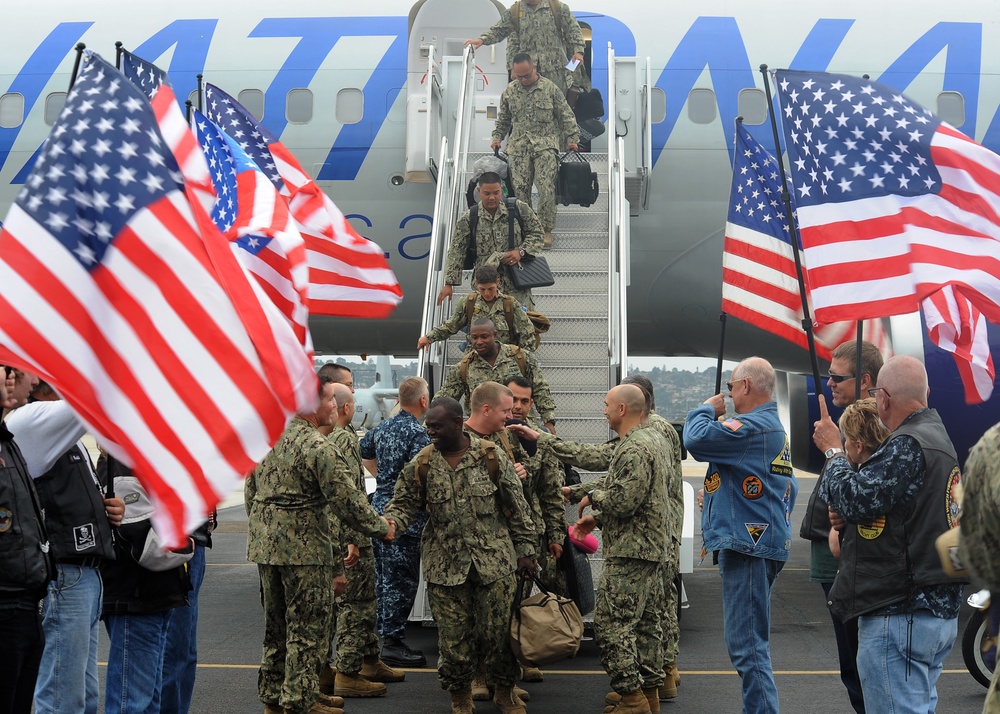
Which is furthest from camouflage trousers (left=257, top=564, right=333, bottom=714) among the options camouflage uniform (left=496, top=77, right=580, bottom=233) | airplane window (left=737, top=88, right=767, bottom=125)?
airplane window (left=737, top=88, right=767, bottom=125)

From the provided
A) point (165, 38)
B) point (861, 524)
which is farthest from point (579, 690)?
point (165, 38)

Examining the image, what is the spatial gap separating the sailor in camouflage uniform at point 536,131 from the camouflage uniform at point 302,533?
5.63 metres

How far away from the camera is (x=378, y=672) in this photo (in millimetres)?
7656

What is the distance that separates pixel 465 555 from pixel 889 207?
3.02 m

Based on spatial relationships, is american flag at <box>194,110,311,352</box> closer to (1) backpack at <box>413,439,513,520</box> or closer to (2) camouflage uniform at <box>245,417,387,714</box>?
(2) camouflage uniform at <box>245,417,387,714</box>

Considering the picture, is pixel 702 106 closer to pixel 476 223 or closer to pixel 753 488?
pixel 476 223

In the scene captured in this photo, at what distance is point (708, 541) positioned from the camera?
6055 mm

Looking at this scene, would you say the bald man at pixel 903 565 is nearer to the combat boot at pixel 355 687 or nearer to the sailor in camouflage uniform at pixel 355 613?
the sailor in camouflage uniform at pixel 355 613

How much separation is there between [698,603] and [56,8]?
10549 mm

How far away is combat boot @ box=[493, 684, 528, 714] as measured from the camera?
6.60 m

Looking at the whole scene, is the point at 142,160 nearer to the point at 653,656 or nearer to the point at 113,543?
the point at 113,543

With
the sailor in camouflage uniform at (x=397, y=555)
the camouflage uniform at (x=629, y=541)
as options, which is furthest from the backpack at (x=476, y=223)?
the camouflage uniform at (x=629, y=541)

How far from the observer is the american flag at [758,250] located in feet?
26.8

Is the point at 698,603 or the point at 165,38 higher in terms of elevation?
the point at 165,38
